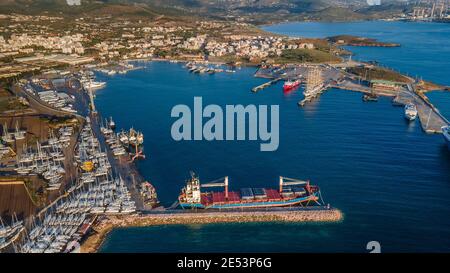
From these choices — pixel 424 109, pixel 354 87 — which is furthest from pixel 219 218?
pixel 354 87

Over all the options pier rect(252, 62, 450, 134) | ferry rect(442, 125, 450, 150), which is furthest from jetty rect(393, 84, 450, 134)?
ferry rect(442, 125, 450, 150)

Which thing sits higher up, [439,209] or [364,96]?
[364,96]

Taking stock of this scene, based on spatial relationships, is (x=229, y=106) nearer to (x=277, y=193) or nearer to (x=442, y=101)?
(x=277, y=193)

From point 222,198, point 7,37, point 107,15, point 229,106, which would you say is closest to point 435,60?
point 229,106

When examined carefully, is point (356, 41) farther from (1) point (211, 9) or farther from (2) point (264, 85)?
(1) point (211, 9)

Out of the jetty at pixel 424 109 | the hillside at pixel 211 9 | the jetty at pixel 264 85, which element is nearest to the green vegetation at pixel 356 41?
the jetty at pixel 424 109
